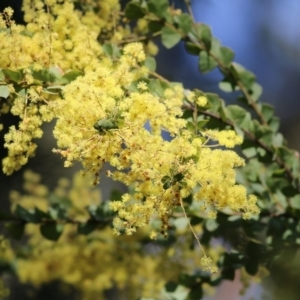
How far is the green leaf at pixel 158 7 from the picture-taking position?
1.85 ft

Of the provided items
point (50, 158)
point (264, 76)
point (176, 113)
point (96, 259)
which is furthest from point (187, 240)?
point (264, 76)

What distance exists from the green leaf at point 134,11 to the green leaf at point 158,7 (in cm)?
1

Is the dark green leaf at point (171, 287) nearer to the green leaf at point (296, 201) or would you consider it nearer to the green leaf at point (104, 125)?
the green leaf at point (296, 201)

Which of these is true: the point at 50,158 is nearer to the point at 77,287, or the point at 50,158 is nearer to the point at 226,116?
the point at 77,287

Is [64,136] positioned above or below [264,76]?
above

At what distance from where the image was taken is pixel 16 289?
0.84m

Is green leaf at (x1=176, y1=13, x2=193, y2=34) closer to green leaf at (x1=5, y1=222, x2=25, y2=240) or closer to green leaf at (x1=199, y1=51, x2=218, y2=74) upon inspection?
green leaf at (x1=199, y1=51, x2=218, y2=74)

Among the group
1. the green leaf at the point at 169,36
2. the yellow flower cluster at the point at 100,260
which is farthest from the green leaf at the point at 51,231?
the green leaf at the point at 169,36

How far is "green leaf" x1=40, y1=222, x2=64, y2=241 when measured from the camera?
1.87ft

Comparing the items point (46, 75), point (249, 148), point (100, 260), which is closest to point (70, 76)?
point (46, 75)

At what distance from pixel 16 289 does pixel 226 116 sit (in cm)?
50

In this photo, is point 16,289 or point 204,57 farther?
point 16,289

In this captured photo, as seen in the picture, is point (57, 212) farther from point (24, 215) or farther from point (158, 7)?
point (158, 7)

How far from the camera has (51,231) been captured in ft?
1.88
